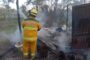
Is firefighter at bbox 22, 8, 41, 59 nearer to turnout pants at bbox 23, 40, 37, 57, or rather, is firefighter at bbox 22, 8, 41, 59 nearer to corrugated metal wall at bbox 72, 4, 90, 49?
turnout pants at bbox 23, 40, 37, 57

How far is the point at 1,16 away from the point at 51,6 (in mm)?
3050

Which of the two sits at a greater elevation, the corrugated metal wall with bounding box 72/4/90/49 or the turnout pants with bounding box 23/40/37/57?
the corrugated metal wall with bounding box 72/4/90/49

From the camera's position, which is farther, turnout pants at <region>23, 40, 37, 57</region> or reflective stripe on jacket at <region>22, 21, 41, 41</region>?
turnout pants at <region>23, 40, 37, 57</region>

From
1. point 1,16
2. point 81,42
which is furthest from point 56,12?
point 81,42

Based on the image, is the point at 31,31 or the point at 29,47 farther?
the point at 29,47

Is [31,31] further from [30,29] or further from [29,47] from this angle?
[29,47]

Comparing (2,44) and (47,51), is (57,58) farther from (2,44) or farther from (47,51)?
(2,44)

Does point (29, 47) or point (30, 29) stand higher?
point (30, 29)

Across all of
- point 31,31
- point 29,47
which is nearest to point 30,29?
point 31,31

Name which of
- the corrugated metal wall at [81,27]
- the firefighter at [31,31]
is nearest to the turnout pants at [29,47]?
the firefighter at [31,31]

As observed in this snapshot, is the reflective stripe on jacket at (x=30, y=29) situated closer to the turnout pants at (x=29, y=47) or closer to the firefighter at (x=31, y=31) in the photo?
the firefighter at (x=31, y=31)

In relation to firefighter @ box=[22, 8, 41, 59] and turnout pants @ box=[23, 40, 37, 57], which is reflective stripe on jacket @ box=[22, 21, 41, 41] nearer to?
firefighter @ box=[22, 8, 41, 59]

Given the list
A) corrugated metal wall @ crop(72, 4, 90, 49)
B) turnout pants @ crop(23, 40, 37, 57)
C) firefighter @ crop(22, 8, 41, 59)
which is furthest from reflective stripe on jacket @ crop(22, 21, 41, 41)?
corrugated metal wall @ crop(72, 4, 90, 49)

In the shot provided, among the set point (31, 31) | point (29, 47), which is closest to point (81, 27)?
point (31, 31)
